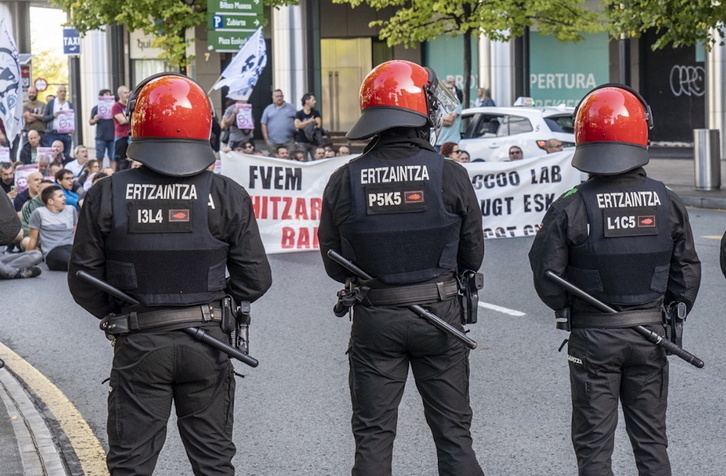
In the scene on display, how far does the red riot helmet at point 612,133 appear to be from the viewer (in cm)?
482

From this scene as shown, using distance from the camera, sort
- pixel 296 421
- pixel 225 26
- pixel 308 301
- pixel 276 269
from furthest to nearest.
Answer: pixel 225 26, pixel 276 269, pixel 308 301, pixel 296 421

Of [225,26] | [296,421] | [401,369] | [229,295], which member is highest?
[225,26]

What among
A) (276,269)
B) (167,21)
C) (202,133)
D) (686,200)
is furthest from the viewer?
(167,21)

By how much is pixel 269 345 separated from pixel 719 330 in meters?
3.43

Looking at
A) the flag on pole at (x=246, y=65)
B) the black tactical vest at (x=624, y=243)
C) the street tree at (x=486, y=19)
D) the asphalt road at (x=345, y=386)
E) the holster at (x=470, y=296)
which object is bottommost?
the asphalt road at (x=345, y=386)

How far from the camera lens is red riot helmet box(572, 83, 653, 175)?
4816 millimetres

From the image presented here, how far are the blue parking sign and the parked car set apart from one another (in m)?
14.6

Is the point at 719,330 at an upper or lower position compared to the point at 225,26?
lower

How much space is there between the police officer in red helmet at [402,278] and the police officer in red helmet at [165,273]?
548 mm

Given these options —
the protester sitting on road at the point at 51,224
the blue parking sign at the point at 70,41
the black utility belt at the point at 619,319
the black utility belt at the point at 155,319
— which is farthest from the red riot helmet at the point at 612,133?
the blue parking sign at the point at 70,41

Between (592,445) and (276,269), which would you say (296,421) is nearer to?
(592,445)

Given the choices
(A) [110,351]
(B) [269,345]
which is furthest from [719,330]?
(A) [110,351]

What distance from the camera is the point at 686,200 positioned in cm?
1861

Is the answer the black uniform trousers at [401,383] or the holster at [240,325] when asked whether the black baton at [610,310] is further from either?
the holster at [240,325]
